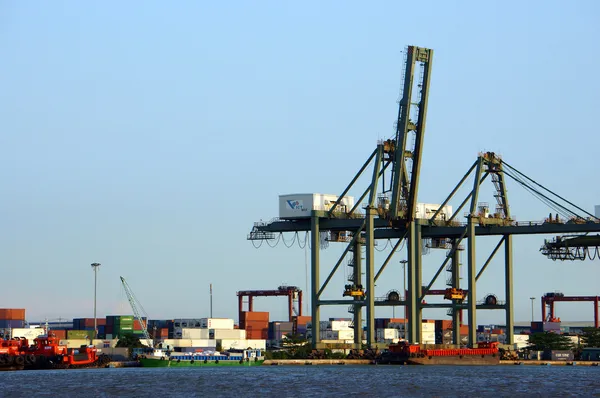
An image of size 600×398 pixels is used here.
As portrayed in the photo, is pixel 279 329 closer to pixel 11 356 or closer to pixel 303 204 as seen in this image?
pixel 303 204

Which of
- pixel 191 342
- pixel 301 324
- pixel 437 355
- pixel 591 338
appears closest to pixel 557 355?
pixel 591 338

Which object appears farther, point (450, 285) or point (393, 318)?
point (393, 318)

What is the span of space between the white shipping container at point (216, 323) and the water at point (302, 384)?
51.8 meters

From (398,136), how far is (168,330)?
6504 centimetres

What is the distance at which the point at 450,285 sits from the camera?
118m

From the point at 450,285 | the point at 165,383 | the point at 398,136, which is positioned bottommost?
the point at 165,383

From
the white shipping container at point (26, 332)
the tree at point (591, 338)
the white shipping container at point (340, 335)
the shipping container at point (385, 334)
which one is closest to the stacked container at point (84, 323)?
the white shipping container at point (26, 332)

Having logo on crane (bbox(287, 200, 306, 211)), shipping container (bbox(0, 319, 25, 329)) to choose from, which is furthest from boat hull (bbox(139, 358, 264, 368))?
shipping container (bbox(0, 319, 25, 329))

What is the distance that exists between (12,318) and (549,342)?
72383 mm

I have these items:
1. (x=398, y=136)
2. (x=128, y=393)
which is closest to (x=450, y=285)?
(x=398, y=136)

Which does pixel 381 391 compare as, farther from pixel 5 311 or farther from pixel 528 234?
pixel 5 311

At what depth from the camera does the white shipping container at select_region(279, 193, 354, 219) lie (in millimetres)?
114106

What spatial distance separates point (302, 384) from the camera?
77.1 m

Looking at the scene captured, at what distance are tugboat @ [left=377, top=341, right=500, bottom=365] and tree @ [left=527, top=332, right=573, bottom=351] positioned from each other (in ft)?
124
